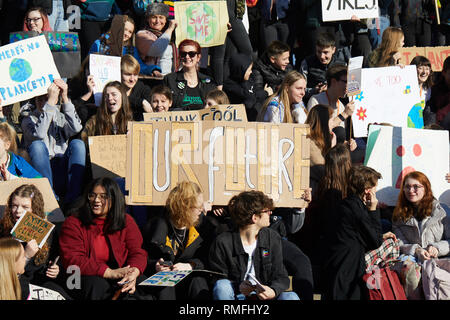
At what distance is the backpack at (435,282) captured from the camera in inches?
288

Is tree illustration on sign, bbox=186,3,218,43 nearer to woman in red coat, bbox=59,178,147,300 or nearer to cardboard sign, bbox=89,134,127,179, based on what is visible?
cardboard sign, bbox=89,134,127,179

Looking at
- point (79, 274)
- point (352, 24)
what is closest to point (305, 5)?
point (352, 24)

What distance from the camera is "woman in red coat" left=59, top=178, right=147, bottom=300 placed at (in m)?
7.21

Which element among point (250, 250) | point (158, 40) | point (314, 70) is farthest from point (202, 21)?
point (250, 250)

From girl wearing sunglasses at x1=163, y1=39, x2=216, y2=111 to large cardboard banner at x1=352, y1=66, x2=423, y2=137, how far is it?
1.61 metres

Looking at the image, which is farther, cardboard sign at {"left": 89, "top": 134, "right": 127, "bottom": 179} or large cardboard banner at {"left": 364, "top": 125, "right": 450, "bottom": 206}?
large cardboard banner at {"left": 364, "top": 125, "right": 450, "bottom": 206}

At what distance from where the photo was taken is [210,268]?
739cm

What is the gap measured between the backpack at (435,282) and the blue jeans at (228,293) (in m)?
1.02

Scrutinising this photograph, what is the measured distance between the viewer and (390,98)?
10.3 meters

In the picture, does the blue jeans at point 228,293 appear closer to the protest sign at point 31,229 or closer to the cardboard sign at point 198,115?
the protest sign at point 31,229

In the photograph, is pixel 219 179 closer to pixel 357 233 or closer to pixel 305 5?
pixel 357 233

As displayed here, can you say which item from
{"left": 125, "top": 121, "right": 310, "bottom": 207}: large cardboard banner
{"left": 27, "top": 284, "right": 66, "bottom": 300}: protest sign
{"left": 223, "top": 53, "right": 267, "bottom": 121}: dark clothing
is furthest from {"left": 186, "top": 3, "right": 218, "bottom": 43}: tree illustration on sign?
{"left": 27, "top": 284, "right": 66, "bottom": 300}: protest sign

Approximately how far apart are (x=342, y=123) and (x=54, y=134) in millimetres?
2817

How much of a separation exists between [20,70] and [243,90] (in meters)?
2.58
